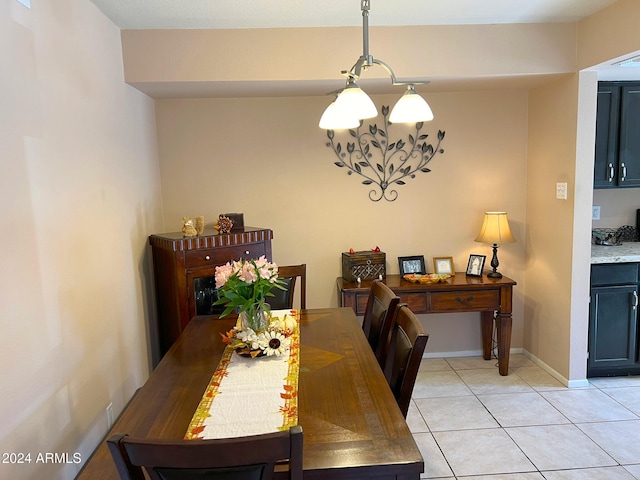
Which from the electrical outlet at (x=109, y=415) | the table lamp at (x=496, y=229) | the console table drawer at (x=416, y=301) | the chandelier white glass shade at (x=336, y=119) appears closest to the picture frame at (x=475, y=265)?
the table lamp at (x=496, y=229)

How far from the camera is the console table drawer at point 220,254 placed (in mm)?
2852

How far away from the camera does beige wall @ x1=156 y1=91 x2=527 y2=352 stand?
3.50 metres

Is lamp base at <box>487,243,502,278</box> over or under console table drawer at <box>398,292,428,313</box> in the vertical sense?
over

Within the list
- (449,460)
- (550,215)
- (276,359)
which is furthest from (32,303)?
(550,215)

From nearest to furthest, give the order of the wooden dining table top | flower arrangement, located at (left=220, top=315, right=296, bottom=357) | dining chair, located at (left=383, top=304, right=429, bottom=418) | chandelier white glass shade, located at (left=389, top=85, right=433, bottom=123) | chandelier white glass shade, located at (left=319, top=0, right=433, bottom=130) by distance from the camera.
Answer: the wooden dining table top, dining chair, located at (left=383, top=304, right=429, bottom=418), chandelier white glass shade, located at (left=319, top=0, right=433, bottom=130), chandelier white glass shade, located at (left=389, top=85, right=433, bottom=123), flower arrangement, located at (left=220, top=315, right=296, bottom=357)

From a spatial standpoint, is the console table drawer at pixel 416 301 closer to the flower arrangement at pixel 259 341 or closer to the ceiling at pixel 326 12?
the flower arrangement at pixel 259 341

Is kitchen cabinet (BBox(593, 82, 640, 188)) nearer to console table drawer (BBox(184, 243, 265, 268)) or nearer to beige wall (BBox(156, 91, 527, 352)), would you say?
beige wall (BBox(156, 91, 527, 352))

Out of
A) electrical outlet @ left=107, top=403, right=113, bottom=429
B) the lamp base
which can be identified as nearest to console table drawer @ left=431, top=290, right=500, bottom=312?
the lamp base

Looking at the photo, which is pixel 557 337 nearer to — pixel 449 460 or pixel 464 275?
pixel 464 275

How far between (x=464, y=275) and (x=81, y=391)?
2756 mm

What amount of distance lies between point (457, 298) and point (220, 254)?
1.74 meters

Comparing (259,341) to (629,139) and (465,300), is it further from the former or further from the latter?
(629,139)

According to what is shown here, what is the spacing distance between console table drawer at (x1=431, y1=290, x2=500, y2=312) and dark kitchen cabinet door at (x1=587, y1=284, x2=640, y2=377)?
2.15 feet

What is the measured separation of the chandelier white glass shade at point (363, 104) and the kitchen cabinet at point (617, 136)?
2193 millimetres
